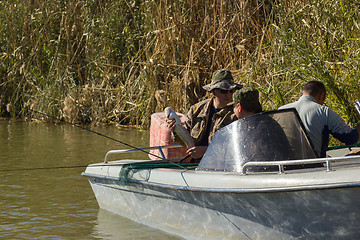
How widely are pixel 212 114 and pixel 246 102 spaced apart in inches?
43.8

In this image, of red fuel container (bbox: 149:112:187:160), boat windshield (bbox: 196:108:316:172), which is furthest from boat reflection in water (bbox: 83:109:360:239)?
red fuel container (bbox: 149:112:187:160)

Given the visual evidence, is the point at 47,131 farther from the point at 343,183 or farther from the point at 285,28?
the point at 343,183

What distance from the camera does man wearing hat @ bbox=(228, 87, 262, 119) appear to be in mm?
5227

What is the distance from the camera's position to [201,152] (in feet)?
20.2

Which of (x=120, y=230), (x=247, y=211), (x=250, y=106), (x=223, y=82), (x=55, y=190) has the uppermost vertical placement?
(x=223, y=82)

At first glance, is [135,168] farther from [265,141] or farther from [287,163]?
[287,163]

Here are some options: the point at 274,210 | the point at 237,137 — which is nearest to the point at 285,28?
the point at 237,137

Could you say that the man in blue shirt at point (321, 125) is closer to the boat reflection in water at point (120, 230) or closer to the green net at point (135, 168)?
the green net at point (135, 168)

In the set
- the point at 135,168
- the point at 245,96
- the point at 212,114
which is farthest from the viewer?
the point at 212,114

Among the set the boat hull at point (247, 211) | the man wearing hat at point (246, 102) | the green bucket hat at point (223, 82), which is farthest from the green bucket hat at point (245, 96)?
the green bucket hat at point (223, 82)

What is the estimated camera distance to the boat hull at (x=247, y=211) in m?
4.39

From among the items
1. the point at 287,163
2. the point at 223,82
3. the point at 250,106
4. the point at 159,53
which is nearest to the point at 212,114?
the point at 223,82

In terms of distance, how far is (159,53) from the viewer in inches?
474

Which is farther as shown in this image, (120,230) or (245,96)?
(120,230)
